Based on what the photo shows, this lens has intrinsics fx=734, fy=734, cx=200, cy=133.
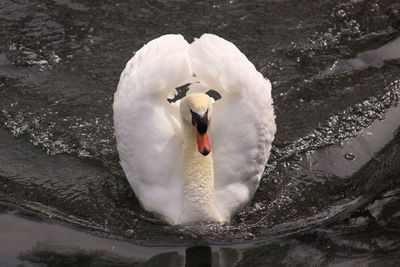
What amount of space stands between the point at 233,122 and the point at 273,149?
1137mm

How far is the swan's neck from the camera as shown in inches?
241

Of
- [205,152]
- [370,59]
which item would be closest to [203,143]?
[205,152]

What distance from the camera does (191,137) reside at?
6254mm

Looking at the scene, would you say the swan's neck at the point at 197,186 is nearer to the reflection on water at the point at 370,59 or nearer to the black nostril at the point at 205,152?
the black nostril at the point at 205,152

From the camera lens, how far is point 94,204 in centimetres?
656

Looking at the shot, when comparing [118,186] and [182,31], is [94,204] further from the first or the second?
[182,31]

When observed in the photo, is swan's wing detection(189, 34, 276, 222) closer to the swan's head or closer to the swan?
the swan

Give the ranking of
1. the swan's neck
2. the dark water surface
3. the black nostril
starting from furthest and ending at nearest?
the swan's neck → the dark water surface → the black nostril

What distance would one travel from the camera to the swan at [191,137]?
6199mm

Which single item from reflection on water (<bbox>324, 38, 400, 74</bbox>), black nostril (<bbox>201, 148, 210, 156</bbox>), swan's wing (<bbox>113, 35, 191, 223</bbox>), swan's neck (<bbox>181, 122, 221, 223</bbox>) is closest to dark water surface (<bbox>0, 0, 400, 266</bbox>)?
reflection on water (<bbox>324, 38, 400, 74</bbox>)

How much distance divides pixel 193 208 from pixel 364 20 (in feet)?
14.3

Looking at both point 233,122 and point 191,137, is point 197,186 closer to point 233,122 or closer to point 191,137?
point 191,137

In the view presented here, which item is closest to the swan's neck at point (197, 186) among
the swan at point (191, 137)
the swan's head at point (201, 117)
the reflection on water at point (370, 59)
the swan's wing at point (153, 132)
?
the swan at point (191, 137)

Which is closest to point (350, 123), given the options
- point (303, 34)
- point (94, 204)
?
point (303, 34)
